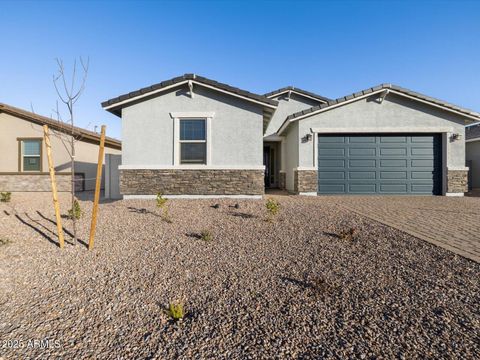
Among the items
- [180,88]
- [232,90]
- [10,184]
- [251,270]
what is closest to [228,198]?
[232,90]

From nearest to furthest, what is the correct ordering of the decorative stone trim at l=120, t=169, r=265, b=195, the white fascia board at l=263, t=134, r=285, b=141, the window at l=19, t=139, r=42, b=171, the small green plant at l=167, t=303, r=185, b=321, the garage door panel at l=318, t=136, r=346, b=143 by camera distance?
the small green plant at l=167, t=303, r=185, b=321
the decorative stone trim at l=120, t=169, r=265, b=195
the garage door panel at l=318, t=136, r=346, b=143
the window at l=19, t=139, r=42, b=171
the white fascia board at l=263, t=134, r=285, b=141

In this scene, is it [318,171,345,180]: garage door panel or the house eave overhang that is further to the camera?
[318,171,345,180]: garage door panel

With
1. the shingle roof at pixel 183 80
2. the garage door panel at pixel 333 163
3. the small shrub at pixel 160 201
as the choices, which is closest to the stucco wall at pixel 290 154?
the garage door panel at pixel 333 163

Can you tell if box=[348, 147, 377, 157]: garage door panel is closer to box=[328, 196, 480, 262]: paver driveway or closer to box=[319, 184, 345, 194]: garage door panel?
box=[319, 184, 345, 194]: garage door panel

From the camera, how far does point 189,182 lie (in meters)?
8.62

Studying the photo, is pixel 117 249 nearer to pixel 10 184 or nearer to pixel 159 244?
pixel 159 244

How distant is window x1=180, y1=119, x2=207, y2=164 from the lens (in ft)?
28.8

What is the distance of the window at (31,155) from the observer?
12.7 m

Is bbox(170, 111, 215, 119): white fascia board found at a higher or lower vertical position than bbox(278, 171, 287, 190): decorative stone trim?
higher

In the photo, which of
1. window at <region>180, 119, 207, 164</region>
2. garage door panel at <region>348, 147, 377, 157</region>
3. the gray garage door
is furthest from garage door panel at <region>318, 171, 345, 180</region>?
window at <region>180, 119, 207, 164</region>

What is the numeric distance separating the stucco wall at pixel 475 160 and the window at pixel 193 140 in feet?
57.1

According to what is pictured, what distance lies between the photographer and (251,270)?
3332mm

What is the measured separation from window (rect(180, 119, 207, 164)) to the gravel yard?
4282 mm

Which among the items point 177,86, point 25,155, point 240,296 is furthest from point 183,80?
point 25,155
